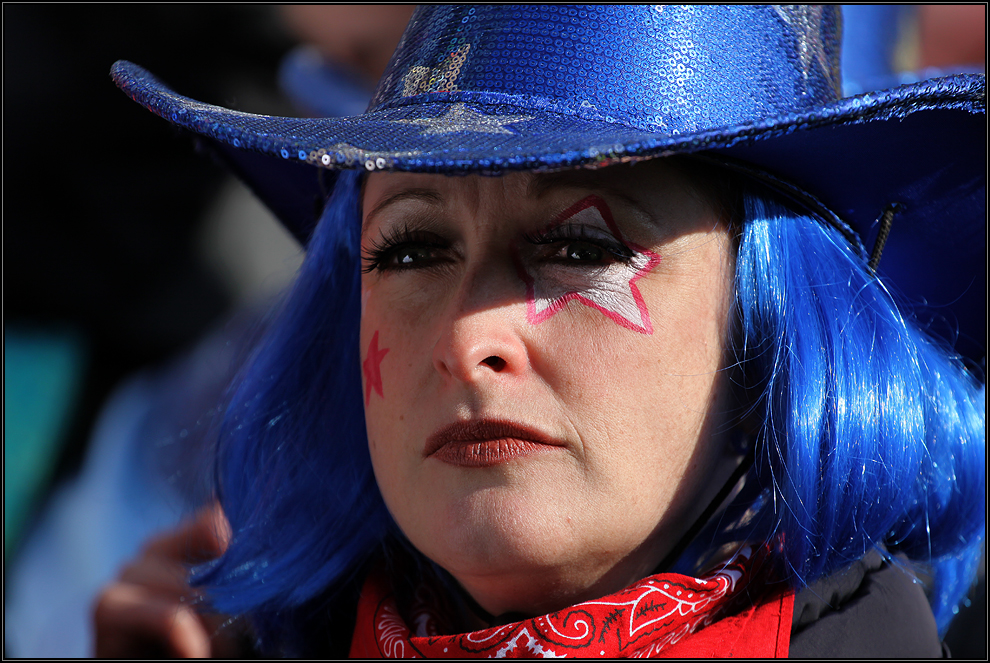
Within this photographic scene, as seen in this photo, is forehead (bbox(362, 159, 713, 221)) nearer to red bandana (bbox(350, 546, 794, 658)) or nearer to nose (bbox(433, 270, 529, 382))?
nose (bbox(433, 270, 529, 382))

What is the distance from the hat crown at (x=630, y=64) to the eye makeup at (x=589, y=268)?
0.17m

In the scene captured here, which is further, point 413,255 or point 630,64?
point 413,255

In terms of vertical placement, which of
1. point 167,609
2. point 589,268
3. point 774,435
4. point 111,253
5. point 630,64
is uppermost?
point 111,253

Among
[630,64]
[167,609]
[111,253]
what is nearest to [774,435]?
[630,64]

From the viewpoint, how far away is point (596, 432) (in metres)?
1.30

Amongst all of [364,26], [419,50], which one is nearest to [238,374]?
[419,50]

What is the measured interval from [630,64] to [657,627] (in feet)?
3.02

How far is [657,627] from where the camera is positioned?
1.34 meters

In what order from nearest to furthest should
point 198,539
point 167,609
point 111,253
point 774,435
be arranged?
point 774,435 → point 167,609 → point 198,539 → point 111,253

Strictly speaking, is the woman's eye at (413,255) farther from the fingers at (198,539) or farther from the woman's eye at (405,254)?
the fingers at (198,539)

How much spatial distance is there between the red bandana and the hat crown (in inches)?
29.5

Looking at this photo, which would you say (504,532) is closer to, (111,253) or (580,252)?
(580,252)

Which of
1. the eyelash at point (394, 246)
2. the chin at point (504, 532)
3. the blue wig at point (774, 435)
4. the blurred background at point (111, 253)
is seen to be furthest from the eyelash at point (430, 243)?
the blurred background at point (111, 253)

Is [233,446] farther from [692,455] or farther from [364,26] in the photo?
[364,26]
